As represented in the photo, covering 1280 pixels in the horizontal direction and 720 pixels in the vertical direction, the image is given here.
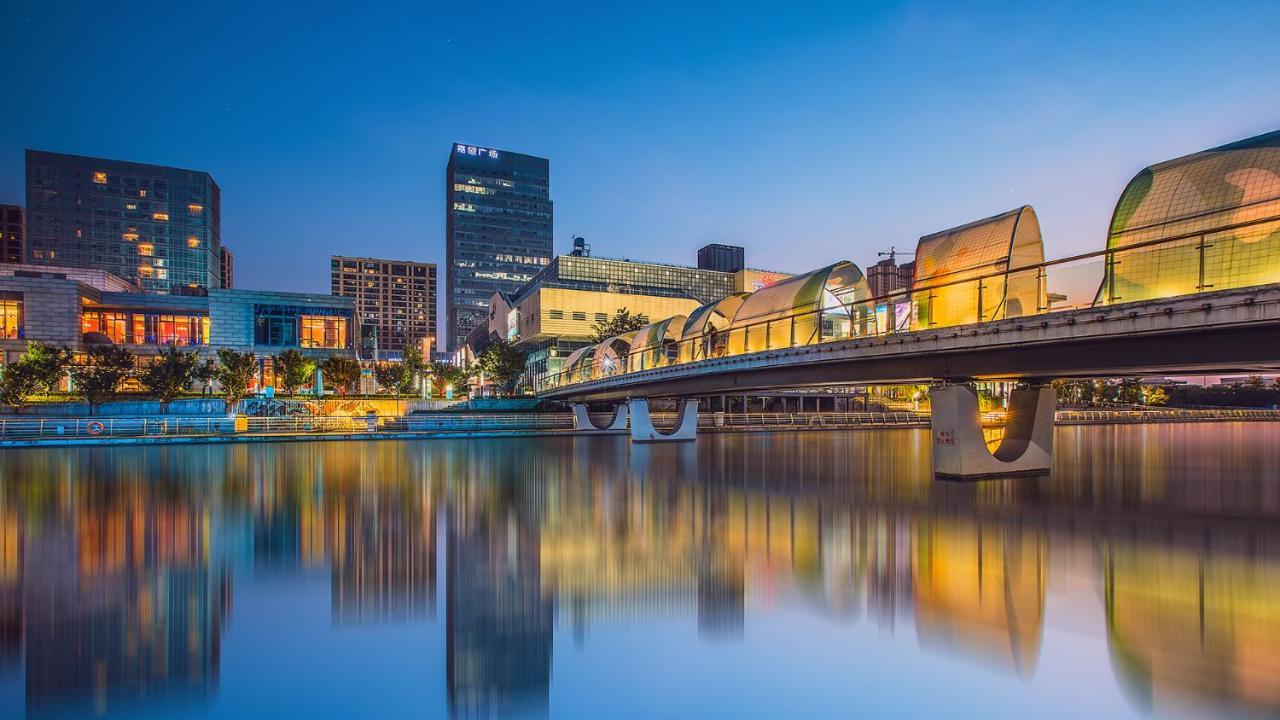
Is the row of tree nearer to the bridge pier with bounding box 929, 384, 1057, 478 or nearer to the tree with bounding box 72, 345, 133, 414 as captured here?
the tree with bounding box 72, 345, 133, 414

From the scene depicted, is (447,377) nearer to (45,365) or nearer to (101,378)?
(101,378)

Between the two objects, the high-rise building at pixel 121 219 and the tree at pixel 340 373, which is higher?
the high-rise building at pixel 121 219

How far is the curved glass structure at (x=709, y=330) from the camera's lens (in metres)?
34.7

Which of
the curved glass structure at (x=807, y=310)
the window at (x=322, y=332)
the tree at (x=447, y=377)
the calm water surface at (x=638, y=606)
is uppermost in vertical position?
the window at (x=322, y=332)

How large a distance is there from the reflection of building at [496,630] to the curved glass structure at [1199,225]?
1498 centimetres

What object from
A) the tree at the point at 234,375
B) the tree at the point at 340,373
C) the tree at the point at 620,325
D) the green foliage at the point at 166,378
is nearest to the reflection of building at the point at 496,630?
the green foliage at the point at 166,378

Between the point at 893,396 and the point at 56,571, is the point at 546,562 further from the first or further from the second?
the point at 893,396

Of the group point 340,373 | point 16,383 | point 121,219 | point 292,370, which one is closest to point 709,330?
point 340,373

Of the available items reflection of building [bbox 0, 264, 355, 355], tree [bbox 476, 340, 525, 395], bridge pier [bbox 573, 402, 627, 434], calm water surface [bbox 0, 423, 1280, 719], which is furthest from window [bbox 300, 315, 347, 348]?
calm water surface [bbox 0, 423, 1280, 719]

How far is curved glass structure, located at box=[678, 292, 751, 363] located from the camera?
114ft

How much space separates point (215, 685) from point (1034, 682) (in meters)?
7.66

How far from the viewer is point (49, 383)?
2514 inches

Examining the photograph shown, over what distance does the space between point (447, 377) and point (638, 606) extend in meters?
101

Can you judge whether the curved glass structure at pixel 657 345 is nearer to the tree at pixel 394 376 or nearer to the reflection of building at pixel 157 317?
the tree at pixel 394 376
